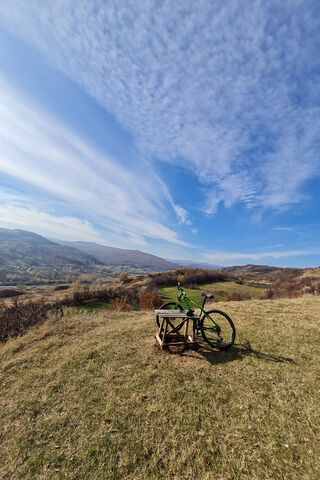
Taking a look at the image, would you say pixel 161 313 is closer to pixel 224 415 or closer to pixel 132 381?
pixel 132 381

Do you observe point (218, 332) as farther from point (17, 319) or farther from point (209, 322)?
point (17, 319)

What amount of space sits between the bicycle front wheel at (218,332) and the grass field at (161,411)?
0.34m

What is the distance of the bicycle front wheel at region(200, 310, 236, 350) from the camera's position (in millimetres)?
6293

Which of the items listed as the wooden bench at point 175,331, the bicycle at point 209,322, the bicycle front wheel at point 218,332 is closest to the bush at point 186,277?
the bicycle front wheel at point 218,332

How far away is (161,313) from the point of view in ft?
20.7

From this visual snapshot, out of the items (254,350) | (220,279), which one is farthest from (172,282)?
(254,350)

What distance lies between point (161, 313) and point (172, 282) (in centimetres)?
4186

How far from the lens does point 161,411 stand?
13.1ft

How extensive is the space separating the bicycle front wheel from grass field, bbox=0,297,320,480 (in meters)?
0.34

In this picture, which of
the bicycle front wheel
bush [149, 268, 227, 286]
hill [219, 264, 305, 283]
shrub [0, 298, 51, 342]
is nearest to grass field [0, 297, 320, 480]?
the bicycle front wheel

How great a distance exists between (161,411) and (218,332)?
9.96 feet

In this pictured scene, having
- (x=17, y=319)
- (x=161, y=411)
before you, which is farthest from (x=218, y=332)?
(x=17, y=319)

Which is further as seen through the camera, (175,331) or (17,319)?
(17,319)

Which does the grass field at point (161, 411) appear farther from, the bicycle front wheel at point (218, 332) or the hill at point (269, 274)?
the hill at point (269, 274)
